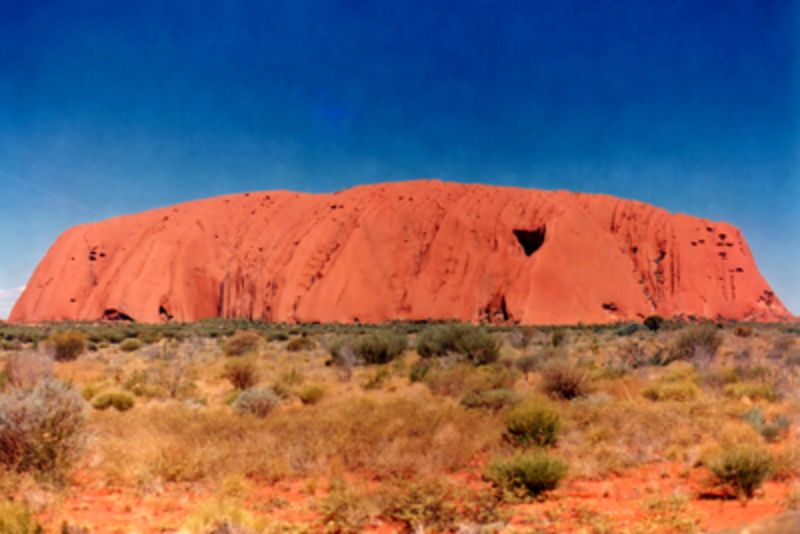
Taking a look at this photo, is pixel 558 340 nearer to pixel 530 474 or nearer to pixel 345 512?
pixel 530 474

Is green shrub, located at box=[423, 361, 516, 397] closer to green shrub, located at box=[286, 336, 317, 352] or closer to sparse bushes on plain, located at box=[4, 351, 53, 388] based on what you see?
sparse bushes on plain, located at box=[4, 351, 53, 388]

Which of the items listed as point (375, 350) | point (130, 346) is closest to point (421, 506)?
point (375, 350)

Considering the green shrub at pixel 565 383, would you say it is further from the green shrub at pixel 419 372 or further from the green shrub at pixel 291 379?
the green shrub at pixel 291 379

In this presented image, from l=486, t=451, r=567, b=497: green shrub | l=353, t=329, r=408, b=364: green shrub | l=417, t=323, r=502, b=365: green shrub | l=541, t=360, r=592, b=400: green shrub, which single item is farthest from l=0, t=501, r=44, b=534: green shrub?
l=353, t=329, r=408, b=364: green shrub

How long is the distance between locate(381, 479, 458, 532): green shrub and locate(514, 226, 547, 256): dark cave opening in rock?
52790 mm

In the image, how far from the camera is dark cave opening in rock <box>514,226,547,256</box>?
57625mm

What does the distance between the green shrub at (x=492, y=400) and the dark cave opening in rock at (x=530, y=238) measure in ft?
156

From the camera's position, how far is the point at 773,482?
22.5 feet

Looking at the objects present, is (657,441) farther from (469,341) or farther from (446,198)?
(446,198)

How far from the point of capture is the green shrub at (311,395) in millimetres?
12828

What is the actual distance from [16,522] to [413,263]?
5464cm

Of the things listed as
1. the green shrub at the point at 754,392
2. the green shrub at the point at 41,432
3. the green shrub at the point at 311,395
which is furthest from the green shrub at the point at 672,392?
the green shrub at the point at 41,432

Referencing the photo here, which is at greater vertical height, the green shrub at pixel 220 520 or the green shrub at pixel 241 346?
the green shrub at pixel 241 346

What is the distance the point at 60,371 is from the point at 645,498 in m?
17.3
